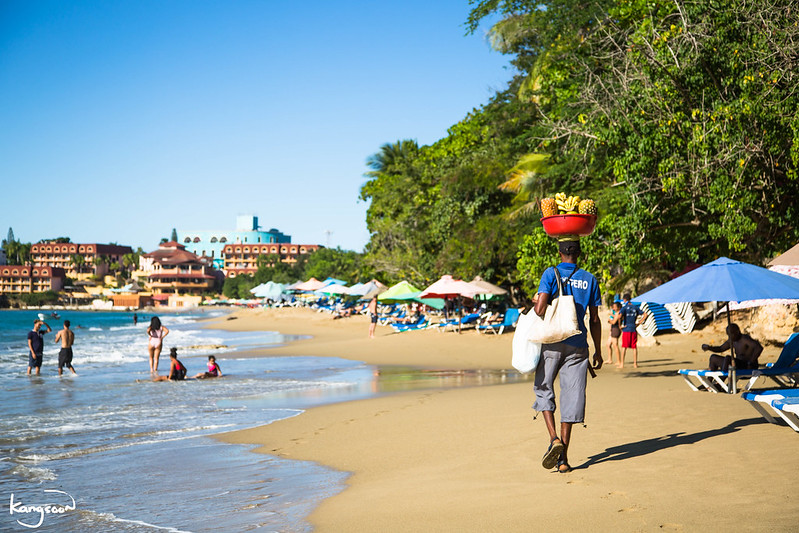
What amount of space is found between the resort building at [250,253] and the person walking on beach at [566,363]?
160 m

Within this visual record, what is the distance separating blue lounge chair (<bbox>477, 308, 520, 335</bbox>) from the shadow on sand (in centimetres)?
1528

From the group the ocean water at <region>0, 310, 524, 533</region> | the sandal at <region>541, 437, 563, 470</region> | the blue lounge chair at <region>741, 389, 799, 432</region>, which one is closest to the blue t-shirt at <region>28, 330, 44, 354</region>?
the ocean water at <region>0, 310, 524, 533</region>

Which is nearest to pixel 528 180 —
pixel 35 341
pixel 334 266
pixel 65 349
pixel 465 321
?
pixel 465 321

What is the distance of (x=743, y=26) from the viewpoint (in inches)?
481

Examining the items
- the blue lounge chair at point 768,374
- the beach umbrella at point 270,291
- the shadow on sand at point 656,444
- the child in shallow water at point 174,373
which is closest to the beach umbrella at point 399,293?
the child in shallow water at point 174,373

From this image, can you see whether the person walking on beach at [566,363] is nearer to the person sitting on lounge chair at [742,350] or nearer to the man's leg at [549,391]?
the man's leg at [549,391]

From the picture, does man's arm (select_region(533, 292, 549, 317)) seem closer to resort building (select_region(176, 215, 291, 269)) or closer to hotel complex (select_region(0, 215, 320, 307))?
hotel complex (select_region(0, 215, 320, 307))

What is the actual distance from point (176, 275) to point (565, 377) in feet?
485

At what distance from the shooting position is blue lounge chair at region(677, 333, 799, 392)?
779 centimetres

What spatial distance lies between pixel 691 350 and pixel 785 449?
1129 centimetres

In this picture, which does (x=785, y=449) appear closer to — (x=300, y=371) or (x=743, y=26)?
(x=743, y=26)

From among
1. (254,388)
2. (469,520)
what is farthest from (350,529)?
(254,388)

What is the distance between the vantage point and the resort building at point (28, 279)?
150125 millimetres
